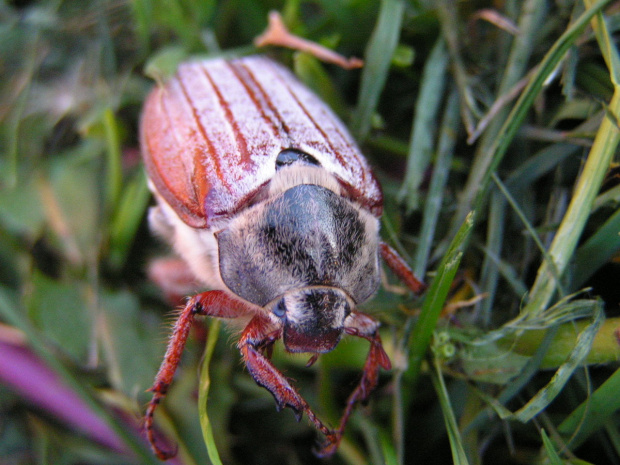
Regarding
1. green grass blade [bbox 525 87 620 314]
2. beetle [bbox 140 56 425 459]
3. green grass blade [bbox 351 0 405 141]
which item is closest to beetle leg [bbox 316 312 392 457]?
beetle [bbox 140 56 425 459]

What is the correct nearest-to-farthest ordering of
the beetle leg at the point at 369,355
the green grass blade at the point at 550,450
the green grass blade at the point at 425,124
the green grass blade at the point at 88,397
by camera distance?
the green grass blade at the point at 550,450 < the beetle leg at the point at 369,355 < the green grass blade at the point at 88,397 < the green grass blade at the point at 425,124

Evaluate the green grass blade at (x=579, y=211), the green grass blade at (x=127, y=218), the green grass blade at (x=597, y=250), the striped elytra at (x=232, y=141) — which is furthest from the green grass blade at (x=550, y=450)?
the green grass blade at (x=127, y=218)

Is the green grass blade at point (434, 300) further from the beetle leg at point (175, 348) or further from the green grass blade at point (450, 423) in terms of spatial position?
the beetle leg at point (175, 348)

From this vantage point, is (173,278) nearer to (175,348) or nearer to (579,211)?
(175,348)

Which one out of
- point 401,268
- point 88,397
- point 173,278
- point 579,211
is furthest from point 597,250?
point 88,397

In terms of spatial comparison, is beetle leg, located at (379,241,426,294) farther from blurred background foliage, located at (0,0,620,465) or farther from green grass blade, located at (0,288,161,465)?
green grass blade, located at (0,288,161,465)
